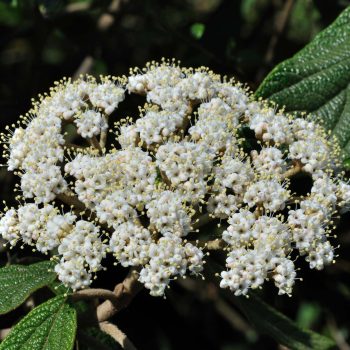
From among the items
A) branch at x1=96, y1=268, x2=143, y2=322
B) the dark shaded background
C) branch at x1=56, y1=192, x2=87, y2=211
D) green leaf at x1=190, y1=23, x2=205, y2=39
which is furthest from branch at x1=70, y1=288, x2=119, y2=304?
green leaf at x1=190, y1=23, x2=205, y2=39

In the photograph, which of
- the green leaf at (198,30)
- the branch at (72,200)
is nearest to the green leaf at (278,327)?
the branch at (72,200)


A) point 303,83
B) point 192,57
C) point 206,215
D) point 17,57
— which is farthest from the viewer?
point 17,57

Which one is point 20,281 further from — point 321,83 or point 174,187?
point 321,83

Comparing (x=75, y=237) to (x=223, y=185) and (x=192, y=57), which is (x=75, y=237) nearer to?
(x=223, y=185)

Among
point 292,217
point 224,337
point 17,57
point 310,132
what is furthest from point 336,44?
point 17,57

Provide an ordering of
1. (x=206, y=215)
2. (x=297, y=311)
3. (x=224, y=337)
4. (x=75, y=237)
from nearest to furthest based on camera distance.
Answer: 1. (x=75, y=237)
2. (x=206, y=215)
3. (x=297, y=311)
4. (x=224, y=337)

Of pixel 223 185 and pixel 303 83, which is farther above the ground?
pixel 303 83

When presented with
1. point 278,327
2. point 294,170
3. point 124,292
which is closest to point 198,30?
point 294,170

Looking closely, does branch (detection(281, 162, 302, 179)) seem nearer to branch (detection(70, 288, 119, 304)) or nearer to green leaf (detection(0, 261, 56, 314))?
branch (detection(70, 288, 119, 304))
